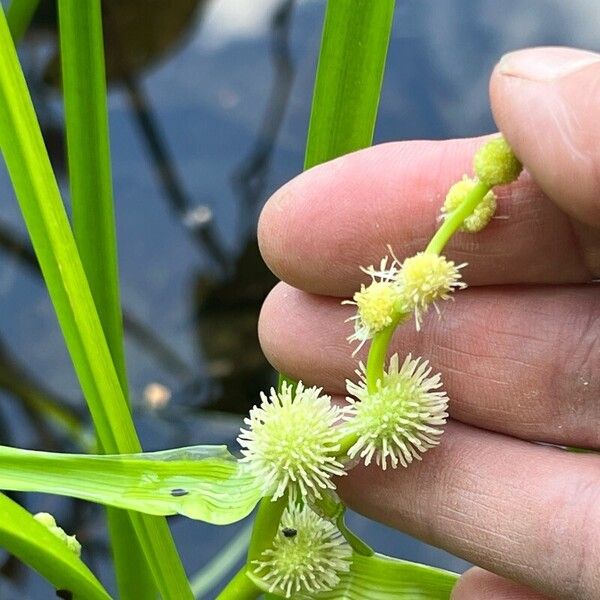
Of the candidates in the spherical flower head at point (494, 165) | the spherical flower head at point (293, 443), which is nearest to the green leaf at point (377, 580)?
the spherical flower head at point (293, 443)

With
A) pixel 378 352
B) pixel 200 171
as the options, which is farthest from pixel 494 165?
pixel 200 171

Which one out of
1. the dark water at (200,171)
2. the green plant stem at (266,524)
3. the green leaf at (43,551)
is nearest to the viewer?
the green leaf at (43,551)

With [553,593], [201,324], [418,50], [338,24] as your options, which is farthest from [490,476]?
[418,50]

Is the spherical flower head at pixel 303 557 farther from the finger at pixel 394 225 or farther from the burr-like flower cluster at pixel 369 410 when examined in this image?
the finger at pixel 394 225

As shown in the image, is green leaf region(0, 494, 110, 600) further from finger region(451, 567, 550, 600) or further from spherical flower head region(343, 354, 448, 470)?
finger region(451, 567, 550, 600)

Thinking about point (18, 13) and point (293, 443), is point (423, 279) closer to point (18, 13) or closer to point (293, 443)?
point (293, 443)

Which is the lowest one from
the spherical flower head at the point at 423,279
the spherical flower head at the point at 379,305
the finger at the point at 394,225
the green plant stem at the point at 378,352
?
the green plant stem at the point at 378,352
